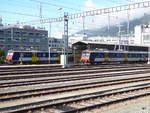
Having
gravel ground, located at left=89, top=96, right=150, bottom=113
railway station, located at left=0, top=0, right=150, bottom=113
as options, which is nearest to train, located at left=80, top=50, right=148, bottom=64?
railway station, located at left=0, top=0, right=150, bottom=113

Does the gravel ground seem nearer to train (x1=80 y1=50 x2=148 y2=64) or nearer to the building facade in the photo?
train (x1=80 y1=50 x2=148 y2=64)

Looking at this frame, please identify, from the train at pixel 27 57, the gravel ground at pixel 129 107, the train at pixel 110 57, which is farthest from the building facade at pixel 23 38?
the gravel ground at pixel 129 107

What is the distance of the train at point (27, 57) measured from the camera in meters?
48.7

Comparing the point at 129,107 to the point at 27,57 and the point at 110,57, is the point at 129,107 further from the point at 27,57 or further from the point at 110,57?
the point at 110,57

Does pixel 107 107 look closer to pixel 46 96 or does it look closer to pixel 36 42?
pixel 46 96

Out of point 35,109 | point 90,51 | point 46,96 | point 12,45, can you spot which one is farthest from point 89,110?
point 12,45

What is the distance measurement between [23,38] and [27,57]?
69306 mm

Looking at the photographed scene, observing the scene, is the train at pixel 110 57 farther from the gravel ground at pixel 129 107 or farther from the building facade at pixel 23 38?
the building facade at pixel 23 38

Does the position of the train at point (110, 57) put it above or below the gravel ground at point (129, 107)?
above

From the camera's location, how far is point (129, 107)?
1138 cm

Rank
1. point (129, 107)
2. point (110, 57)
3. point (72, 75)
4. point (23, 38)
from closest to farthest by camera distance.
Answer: point (129, 107) → point (72, 75) → point (110, 57) → point (23, 38)

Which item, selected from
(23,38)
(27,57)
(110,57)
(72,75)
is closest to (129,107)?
(72,75)

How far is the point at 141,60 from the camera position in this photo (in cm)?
6128

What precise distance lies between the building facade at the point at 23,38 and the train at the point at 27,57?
5414 centimetres
